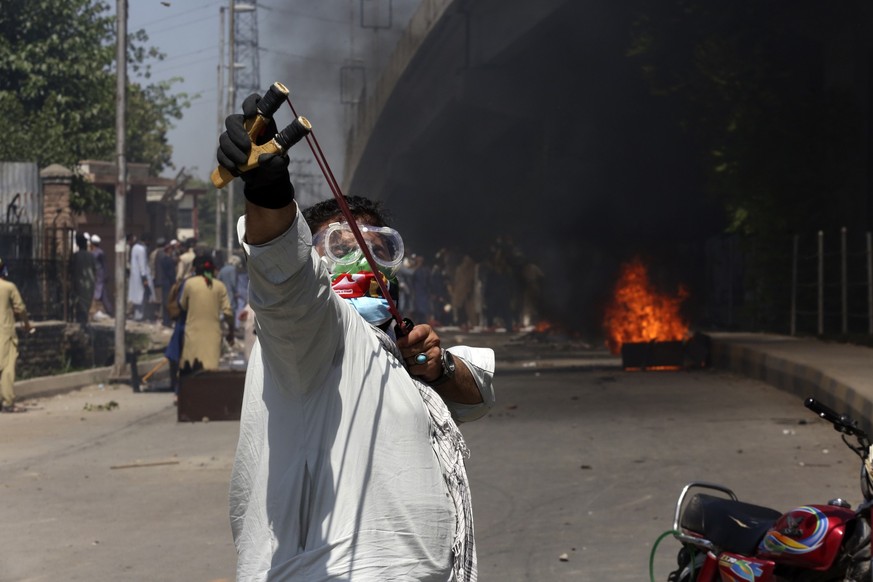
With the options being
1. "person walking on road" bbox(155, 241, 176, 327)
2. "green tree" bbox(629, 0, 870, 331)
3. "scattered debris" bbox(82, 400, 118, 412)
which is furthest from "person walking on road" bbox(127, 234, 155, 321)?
"scattered debris" bbox(82, 400, 118, 412)

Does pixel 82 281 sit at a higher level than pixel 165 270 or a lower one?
lower

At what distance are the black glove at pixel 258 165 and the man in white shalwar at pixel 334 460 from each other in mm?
123

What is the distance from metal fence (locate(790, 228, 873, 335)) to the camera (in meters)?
18.0

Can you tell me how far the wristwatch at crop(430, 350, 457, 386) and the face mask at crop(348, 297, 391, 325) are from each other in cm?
17

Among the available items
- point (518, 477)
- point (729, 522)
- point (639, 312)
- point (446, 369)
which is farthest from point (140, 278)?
point (446, 369)

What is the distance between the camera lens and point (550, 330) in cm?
2780

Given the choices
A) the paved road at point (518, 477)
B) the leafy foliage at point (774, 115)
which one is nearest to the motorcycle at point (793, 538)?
the paved road at point (518, 477)

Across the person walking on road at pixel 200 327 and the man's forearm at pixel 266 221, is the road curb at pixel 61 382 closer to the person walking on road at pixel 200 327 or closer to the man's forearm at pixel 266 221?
the person walking on road at pixel 200 327

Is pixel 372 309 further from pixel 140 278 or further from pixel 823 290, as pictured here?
pixel 140 278

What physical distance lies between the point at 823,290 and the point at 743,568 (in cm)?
1492

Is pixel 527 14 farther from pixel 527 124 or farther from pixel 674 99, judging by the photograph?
pixel 527 124

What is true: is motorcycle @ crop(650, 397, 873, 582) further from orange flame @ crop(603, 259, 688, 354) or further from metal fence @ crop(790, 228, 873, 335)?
orange flame @ crop(603, 259, 688, 354)

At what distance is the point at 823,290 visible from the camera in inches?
741

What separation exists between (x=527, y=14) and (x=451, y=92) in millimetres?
4321
